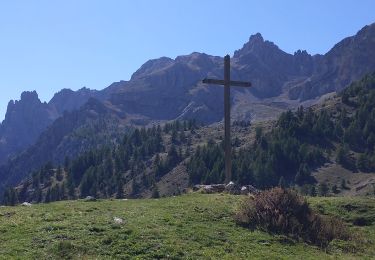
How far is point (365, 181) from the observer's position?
16562cm

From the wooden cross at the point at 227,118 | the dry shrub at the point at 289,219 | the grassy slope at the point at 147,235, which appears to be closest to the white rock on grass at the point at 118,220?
the grassy slope at the point at 147,235

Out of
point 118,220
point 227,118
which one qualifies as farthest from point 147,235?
point 227,118

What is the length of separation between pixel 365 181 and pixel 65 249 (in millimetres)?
159733

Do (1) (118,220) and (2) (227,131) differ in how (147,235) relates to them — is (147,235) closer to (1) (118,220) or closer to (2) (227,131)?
(1) (118,220)

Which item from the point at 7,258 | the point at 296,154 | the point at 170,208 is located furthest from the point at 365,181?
the point at 7,258

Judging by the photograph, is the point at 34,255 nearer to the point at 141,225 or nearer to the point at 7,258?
the point at 7,258

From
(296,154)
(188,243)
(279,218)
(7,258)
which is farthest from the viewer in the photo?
(296,154)

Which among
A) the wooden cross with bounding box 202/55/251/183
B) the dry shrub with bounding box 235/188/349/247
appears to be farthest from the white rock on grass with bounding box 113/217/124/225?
the wooden cross with bounding box 202/55/251/183

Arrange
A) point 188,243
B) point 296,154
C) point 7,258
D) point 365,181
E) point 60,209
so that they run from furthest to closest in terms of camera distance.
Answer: point 296,154 → point 365,181 → point 60,209 → point 188,243 → point 7,258

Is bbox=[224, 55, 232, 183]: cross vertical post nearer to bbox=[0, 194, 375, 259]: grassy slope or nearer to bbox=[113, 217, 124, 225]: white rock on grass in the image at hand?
bbox=[0, 194, 375, 259]: grassy slope

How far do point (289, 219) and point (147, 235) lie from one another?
22.8ft

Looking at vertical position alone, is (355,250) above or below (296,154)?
above

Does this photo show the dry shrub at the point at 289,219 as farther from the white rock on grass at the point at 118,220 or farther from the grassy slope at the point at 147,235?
the white rock on grass at the point at 118,220

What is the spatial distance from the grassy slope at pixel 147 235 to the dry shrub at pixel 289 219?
823 mm
